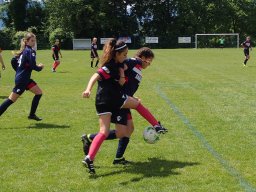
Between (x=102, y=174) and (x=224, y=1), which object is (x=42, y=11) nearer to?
(x=224, y=1)

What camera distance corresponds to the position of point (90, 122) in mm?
9477

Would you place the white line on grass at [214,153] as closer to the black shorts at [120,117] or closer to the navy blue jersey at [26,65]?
the black shorts at [120,117]

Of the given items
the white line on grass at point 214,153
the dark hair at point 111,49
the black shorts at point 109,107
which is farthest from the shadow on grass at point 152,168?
the dark hair at point 111,49

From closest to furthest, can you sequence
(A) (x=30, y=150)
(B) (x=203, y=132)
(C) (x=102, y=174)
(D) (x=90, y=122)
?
1. (C) (x=102, y=174)
2. (A) (x=30, y=150)
3. (B) (x=203, y=132)
4. (D) (x=90, y=122)

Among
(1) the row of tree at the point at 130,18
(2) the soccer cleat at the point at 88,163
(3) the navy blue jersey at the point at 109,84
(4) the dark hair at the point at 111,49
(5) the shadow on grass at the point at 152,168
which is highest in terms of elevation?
(1) the row of tree at the point at 130,18

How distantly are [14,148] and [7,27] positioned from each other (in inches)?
2592

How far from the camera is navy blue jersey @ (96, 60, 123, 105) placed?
5.88 meters

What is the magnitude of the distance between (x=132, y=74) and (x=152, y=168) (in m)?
1.35

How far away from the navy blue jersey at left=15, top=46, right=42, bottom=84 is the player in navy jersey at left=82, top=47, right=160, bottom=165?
2921mm

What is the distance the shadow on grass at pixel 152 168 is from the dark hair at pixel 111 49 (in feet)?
4.84

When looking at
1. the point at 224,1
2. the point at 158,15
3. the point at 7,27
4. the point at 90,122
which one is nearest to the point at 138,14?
the point at 158,15

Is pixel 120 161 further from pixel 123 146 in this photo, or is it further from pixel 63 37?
pixel 63 37

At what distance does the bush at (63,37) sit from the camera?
60.8 meters

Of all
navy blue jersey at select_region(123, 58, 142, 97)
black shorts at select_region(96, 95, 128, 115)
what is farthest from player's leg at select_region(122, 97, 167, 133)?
navy blue jersey at select_region(123, 58, 142, 97)
